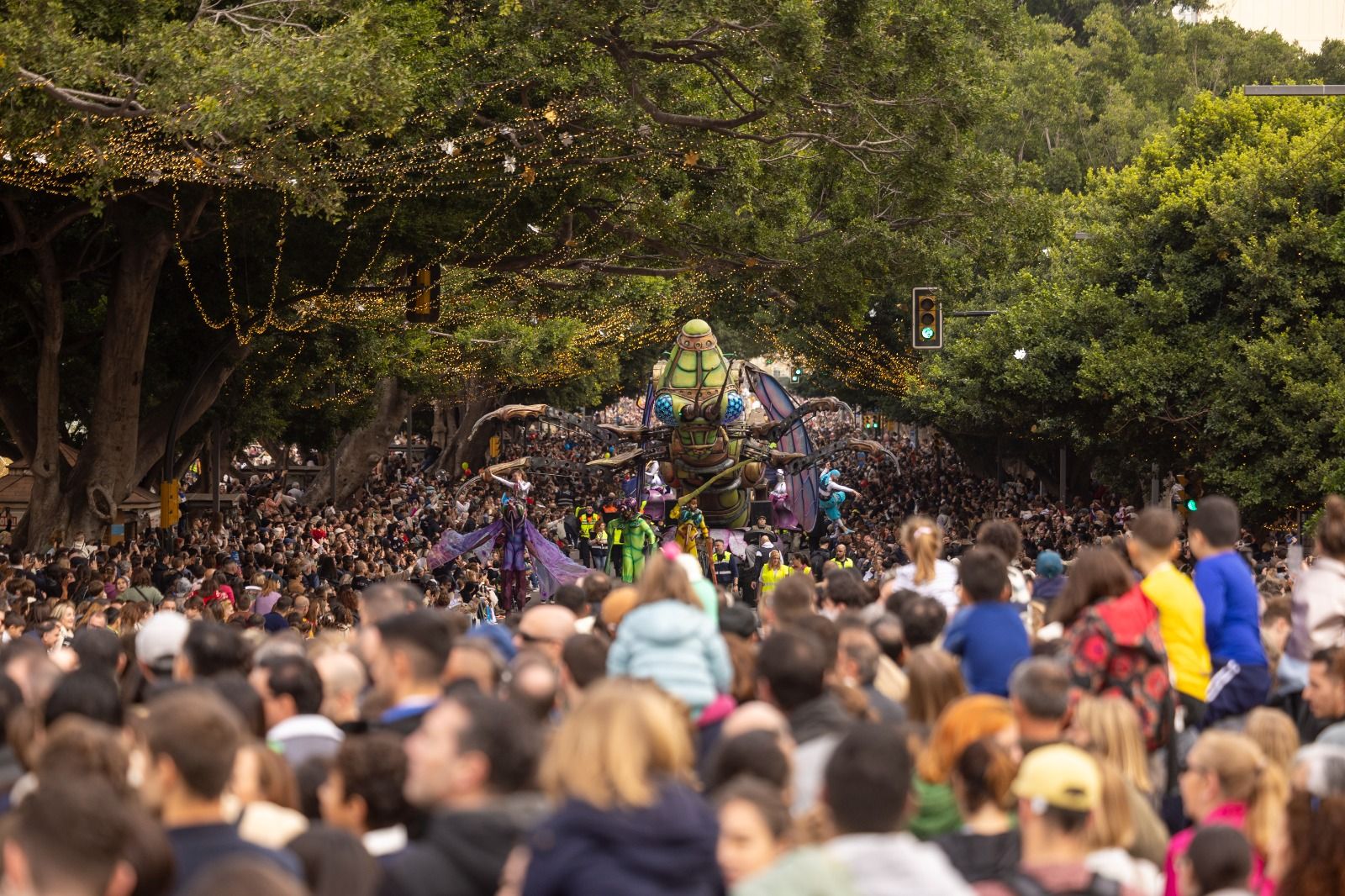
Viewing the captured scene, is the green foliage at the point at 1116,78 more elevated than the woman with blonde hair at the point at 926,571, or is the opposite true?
the green foliage at the point at 1116,78

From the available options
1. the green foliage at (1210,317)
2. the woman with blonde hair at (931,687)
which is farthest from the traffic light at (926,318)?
the woman with blonde hair at (931,687)

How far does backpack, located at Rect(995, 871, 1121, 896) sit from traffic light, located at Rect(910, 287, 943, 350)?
1941 centimetres

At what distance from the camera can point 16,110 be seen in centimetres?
1592

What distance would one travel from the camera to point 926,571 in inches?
375

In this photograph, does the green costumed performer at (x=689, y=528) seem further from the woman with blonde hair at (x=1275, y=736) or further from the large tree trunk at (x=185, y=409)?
the woman with blonde hair at (x=1275, y=736)

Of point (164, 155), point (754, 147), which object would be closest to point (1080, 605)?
point (164, 155)

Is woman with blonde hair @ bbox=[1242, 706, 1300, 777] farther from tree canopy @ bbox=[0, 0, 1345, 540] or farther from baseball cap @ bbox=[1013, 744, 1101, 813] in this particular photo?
tree canopy @ bbox=[0, 0, 1345, 540]

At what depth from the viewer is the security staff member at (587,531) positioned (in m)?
26.9

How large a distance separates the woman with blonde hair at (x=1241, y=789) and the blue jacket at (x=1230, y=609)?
1.85 metres

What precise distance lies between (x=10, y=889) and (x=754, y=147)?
800 inches

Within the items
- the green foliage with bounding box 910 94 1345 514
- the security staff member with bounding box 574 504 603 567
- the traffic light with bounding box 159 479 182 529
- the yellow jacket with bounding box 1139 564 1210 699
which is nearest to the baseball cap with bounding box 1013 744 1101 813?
the yellow jacket with bounding box 1139 564 1210 699

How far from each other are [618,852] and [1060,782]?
56.9 inches

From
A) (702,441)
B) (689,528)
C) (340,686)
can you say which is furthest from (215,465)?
(340,686)

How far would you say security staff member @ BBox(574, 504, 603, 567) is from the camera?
88.2ft
